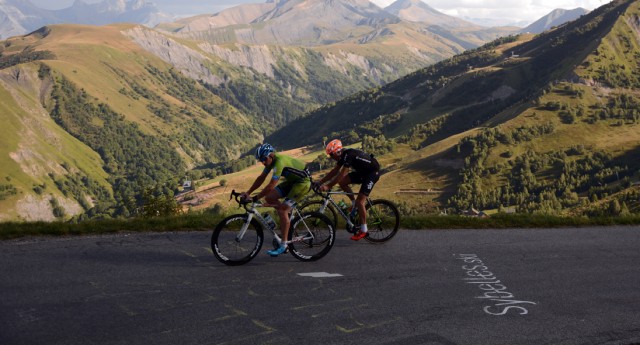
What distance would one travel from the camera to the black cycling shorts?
1364cm

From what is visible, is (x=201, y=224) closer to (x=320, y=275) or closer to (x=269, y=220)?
(x=269, y=220)

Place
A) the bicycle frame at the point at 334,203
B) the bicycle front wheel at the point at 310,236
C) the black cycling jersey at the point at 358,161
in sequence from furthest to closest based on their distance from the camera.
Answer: the bicycle frame at the point at 334,203, the black cycling jersey at the point at 358,161, the bicycle front wheel at the point at 310,236

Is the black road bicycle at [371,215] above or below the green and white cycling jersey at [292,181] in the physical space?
below

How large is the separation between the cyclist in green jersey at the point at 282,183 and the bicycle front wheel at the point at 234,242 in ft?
1.67

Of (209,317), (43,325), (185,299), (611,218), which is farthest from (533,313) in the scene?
(611,218)

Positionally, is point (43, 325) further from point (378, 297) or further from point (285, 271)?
point (378, 297)

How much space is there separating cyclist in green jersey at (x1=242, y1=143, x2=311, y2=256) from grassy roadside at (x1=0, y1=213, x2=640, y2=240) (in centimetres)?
346

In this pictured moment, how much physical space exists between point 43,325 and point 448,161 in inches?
7739

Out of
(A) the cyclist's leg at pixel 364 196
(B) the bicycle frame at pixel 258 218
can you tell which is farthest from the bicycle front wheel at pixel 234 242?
(A) the cyclist's leg at pixel 364 196

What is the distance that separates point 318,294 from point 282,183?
393 centimetres

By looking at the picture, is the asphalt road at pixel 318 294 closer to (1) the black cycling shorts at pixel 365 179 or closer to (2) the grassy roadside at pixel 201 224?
(2) the grassy roadside at pixel 201 224

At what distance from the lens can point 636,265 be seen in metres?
12.2

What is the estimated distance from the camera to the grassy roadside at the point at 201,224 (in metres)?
13.2

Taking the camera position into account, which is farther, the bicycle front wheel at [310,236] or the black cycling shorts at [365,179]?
the black cycling shorts at [365,179]
